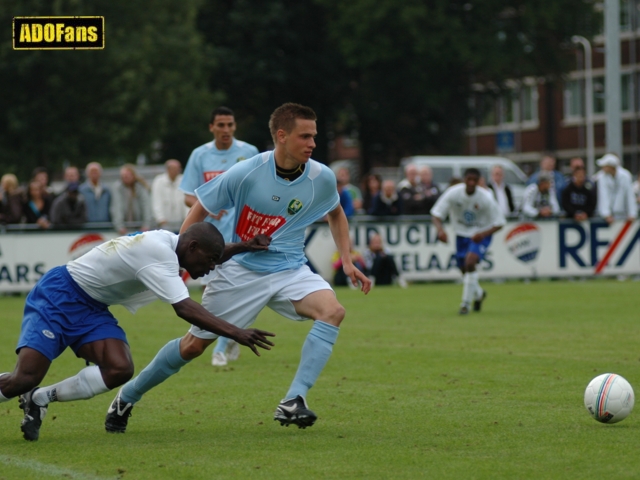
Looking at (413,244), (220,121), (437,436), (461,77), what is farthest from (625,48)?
(437,436)

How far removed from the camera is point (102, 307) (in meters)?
7.49

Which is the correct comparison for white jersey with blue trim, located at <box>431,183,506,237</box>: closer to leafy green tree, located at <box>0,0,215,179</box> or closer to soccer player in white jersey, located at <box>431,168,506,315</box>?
soccer player in white jersey, located at <box>431,168,506,315</box>

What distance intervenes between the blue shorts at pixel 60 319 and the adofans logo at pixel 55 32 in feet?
11.0

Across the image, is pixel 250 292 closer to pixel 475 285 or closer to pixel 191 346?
pixel 191 346

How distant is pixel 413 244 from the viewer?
2306cm

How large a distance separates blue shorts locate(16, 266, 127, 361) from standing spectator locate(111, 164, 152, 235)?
47.9ft

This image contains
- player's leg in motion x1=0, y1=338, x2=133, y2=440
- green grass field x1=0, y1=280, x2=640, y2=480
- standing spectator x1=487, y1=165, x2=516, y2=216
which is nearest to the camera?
green grass field x1=0, y1=280, x2=640, y2=480

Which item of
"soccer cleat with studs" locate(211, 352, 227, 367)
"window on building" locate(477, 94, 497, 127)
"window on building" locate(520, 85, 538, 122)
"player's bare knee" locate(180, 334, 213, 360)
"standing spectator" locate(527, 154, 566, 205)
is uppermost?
"window on building" locate(520, 85, 538, 122)

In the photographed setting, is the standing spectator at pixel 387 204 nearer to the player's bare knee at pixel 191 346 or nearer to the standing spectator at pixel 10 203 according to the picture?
the standing spectator at pixel 10 203

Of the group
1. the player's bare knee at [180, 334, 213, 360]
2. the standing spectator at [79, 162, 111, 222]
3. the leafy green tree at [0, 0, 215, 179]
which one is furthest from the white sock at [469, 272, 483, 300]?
the leafy green tree at [0, 0, 215, 179]

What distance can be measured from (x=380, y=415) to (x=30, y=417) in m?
2.32

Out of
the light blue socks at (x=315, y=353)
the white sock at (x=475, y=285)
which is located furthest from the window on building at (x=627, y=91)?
the light blue socks at (x=315, y=353)

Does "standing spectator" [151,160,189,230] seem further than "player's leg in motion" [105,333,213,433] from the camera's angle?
Yes

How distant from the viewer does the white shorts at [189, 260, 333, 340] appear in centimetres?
793
